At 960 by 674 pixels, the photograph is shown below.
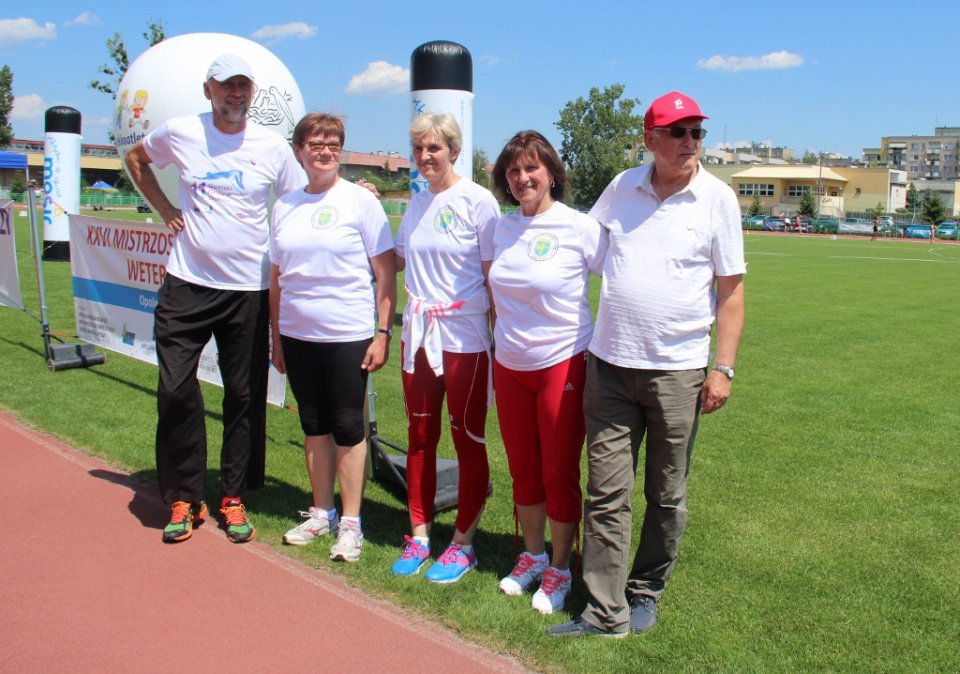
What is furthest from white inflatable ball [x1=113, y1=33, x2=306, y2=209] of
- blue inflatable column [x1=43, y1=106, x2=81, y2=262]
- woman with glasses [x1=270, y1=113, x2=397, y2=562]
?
blue inflatable column [x1=43, y1=106, x2=81, y2=262]

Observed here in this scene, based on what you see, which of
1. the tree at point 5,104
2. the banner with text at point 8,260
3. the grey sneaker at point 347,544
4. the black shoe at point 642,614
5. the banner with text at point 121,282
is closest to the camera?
the black shoe at point 642,614

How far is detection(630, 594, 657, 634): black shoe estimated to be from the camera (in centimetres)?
319

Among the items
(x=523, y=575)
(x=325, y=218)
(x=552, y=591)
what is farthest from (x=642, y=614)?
(x=325, y=218)

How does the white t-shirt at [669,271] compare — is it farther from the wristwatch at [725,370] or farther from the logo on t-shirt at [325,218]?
the logo on t-shirt at [325,218]

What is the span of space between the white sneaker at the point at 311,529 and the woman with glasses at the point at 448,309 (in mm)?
597

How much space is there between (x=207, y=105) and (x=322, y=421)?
312 cm

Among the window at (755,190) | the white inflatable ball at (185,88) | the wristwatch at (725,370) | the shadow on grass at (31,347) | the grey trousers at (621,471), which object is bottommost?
the shadow on grass at (31,347)

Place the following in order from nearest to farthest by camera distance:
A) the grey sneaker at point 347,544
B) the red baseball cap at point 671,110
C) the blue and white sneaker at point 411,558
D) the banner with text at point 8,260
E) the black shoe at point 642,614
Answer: the red baseball cap at point 671,110
the black shoe at point 642,614
the blue and white sneaker at point 411,558
the grey sneaker at point 347,544
the banner with text at point 8,260

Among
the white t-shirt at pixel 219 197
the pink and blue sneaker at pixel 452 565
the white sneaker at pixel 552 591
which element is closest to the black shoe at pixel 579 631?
the white sneaker at pixel 552 591

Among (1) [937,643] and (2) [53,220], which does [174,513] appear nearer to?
(1) [937,643]

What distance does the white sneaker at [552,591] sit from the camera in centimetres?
334

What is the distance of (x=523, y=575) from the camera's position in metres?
3.56

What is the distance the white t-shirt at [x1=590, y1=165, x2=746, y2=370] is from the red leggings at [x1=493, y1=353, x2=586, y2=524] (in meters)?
0.31

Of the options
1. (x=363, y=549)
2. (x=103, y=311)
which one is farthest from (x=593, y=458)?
(x=103, y=311)
